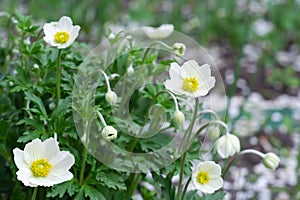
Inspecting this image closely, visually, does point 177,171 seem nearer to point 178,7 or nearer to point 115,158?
point 115,158

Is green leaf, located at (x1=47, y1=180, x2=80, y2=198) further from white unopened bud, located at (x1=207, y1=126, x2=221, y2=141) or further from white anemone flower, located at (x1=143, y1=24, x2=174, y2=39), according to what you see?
white anemone flower, located at (x1=143, y1=24, x2=174, y2=39)

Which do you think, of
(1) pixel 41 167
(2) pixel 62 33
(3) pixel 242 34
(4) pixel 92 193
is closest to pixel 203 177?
(4) pixel 92 193

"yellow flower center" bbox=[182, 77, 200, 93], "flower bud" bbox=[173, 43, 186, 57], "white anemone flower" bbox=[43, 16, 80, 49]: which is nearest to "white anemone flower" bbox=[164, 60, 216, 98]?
"yellow flower center" bbox=[182, 77, 200, 93]

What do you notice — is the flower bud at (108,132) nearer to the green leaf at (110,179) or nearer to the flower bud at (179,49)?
the green leaf at (110,179)

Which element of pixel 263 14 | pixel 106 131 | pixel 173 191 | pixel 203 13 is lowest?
pixel 263 14

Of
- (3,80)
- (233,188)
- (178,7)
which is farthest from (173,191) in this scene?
(178,7)

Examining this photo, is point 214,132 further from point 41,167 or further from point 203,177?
point 41,167

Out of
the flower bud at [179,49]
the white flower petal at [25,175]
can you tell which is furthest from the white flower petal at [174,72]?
the white flower petal at [25,175]
